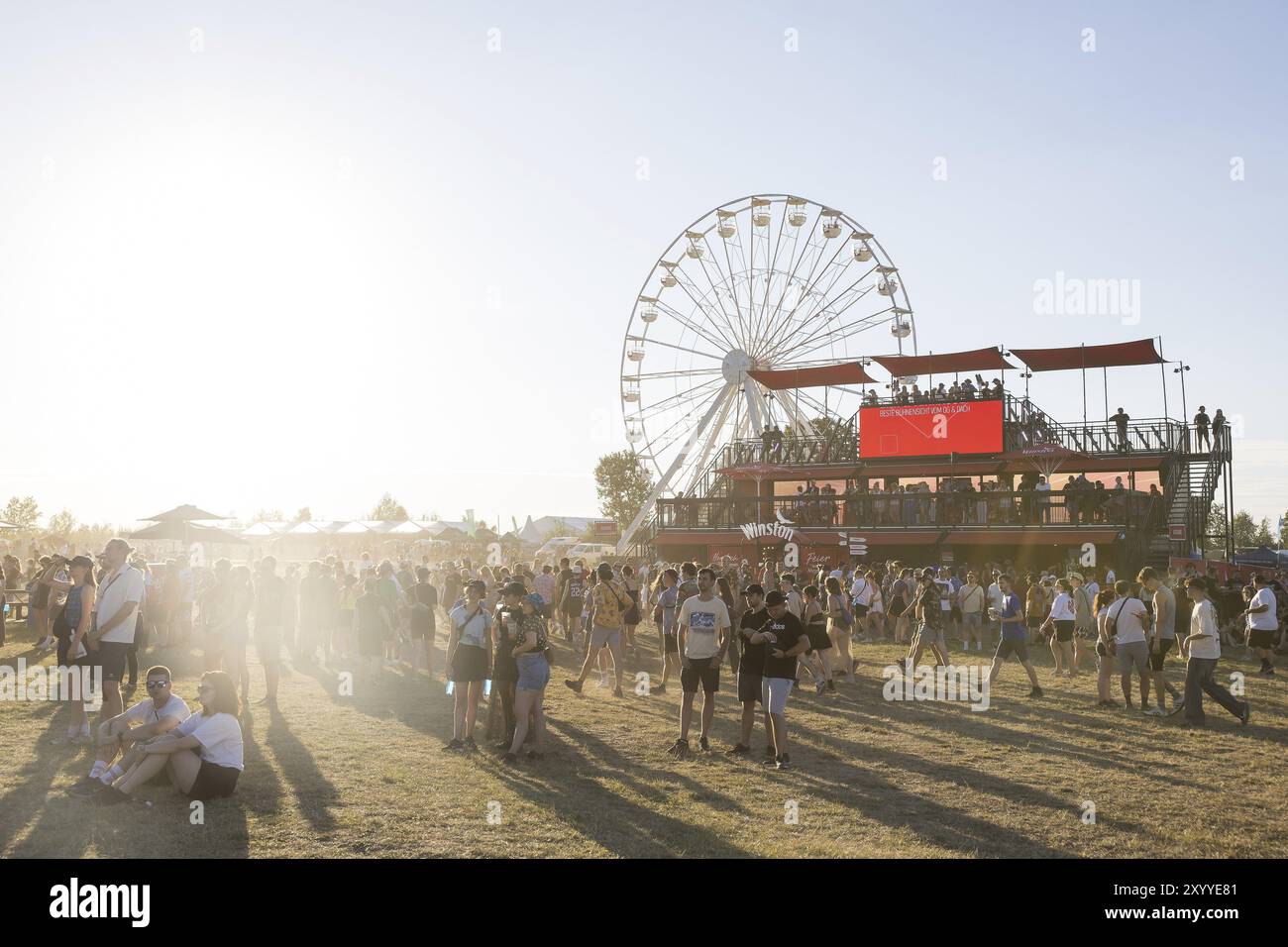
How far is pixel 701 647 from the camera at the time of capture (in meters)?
10.0

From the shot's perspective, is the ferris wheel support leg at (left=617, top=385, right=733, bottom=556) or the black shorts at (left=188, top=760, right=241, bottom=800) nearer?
the black shorts at (left=188, top=760, right=241, bottom=800)

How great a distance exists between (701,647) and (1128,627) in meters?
6.04

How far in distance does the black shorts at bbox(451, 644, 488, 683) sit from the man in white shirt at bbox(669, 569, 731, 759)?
2.09 m

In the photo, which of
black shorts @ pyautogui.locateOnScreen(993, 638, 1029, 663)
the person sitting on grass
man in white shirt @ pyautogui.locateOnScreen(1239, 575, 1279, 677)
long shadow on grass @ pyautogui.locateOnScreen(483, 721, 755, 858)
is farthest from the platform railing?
the person sitting on grass

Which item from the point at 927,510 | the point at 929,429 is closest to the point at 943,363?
the point at 929,429

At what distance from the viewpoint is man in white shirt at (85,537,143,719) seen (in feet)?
29.2

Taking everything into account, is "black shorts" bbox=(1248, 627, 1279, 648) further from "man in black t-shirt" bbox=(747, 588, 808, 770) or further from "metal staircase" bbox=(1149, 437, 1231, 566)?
"metal staircase" bbox=(1149, 437, 1231, 566)

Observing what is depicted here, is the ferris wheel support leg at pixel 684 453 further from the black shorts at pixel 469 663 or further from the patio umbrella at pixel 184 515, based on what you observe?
the black shorts at pixel 469 663

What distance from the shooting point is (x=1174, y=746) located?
10.6 m

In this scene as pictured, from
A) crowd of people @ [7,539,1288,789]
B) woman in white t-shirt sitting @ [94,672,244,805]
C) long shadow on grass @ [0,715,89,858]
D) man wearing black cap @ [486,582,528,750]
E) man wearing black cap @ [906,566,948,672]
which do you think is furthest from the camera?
man wearing black cap @ [906,566,948,672]

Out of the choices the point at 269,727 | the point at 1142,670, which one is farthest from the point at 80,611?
the point at 1142,670

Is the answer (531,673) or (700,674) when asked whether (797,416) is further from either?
(531,673)

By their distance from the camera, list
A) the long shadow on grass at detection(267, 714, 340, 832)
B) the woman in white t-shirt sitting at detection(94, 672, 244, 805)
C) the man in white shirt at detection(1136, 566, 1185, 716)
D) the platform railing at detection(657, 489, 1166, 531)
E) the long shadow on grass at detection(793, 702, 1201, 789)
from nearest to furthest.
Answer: the long shadow on grass at detection(267, 714, 340, 832) → the woman in white t-shirt sitting at detection(94, 672, 244, 805) → the long shadow on grass at detection(793, 702, 1201, 789) → the man in white shirt at detection(1136, 566, 1185, 716) → the platform railing at detection(657, 489, 1166, 531)
